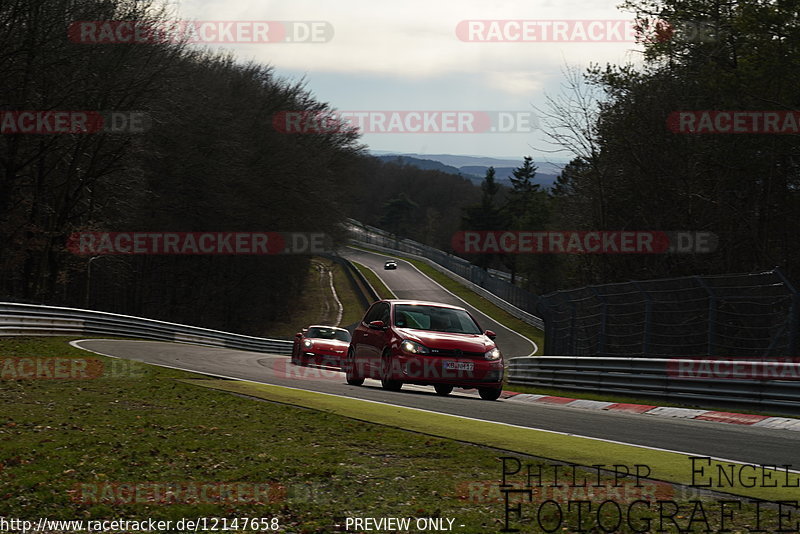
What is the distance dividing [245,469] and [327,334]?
21090 mm

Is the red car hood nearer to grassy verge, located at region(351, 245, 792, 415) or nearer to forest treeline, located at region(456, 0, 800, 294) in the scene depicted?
grassy verge, located at region(351, 245, 792, 415)

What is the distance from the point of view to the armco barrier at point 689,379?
13266 millimetres

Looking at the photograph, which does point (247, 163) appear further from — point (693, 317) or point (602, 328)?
point (693, 317)

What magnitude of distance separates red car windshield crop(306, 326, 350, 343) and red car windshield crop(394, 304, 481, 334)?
11373 millimetres

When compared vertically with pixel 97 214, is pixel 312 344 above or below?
below

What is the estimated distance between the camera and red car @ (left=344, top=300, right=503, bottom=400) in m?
15.7

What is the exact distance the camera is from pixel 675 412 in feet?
47.3

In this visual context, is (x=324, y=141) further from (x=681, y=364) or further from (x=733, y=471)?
(x=733, y=471)

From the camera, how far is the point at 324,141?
225ft

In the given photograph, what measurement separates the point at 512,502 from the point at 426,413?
19.4 feet

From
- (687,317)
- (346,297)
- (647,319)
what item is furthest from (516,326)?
(687,317)

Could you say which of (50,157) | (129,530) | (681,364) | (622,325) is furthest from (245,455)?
(50,157)

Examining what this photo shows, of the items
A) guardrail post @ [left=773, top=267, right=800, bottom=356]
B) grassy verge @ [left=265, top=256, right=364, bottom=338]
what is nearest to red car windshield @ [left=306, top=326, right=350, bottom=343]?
guardrail post @ [left=773, top=267, right=800, bottom=356]

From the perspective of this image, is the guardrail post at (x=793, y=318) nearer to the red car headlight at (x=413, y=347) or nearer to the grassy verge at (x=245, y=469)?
the red car headlight at (x=413, y=347)
